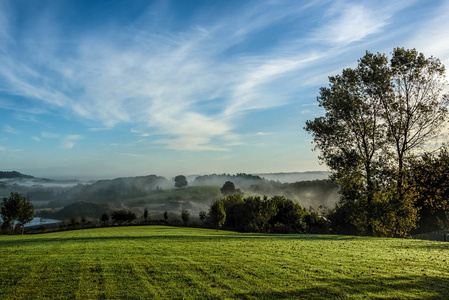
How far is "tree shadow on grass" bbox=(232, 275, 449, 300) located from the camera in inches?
357

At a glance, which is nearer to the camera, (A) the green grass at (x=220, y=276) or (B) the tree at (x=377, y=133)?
(A) the green grass at (x=220, y=276)

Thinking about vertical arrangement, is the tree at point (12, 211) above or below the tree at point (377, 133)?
below

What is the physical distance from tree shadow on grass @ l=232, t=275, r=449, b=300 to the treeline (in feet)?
173

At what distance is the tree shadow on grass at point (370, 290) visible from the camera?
9.07 m

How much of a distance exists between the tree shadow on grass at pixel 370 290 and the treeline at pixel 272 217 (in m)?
52.8

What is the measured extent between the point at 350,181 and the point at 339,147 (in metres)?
4.51

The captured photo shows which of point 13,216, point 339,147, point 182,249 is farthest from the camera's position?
point 13,216

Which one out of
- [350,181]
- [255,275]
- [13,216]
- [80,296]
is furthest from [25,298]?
[13,216]

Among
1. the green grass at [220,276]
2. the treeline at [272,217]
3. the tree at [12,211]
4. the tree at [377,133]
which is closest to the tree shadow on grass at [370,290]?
the green grass at [220,276]

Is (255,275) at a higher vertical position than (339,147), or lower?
lower

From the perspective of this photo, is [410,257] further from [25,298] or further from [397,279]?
[25,298]

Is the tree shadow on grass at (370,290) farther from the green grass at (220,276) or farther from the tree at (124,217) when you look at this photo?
the tree at (124,217)

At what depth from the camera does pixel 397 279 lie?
1077 centimetres

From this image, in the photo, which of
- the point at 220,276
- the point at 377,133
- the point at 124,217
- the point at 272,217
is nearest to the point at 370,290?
the point at 220,276
